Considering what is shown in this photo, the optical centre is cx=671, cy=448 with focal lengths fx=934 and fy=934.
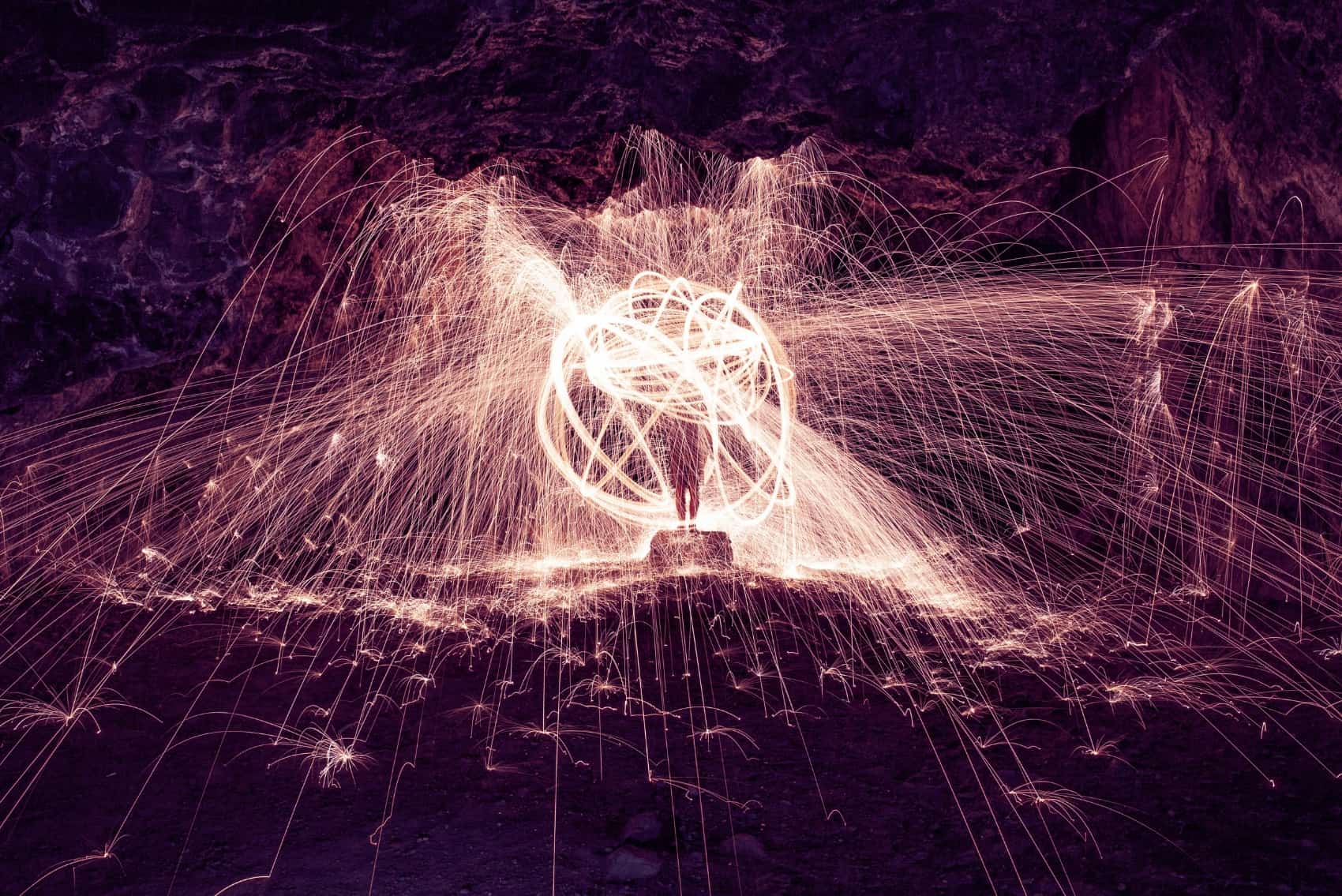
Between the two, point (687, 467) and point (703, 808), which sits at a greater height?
point (687, 467)

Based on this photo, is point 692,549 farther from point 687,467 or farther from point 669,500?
point 669,500

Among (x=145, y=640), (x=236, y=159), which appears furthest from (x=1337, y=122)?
(x=145, y=640)

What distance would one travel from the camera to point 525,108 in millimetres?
5180

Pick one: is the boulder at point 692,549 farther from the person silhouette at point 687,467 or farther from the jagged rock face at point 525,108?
the jagged rock face at point 525,108

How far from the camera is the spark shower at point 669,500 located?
404 cm

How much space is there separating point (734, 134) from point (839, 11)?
84cm

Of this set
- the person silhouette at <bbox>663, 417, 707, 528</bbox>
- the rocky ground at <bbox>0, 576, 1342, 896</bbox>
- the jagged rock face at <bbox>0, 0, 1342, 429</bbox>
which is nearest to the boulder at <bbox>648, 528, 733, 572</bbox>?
the person silhouette at <bbox>663, 417, 707, 528</bbox>

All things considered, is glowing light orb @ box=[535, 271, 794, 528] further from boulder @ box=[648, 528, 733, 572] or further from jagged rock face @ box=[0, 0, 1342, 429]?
jagged rock face @ box=[0, 0, 1342, 429]

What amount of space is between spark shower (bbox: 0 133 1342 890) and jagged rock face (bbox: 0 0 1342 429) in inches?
22.0

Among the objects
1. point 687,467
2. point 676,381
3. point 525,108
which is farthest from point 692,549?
point 525,108

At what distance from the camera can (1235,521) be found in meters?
5.46

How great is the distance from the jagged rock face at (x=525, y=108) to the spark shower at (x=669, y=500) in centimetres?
56

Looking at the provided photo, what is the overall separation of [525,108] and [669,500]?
271cm

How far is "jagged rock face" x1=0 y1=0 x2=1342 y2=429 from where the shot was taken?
4.53 meters
